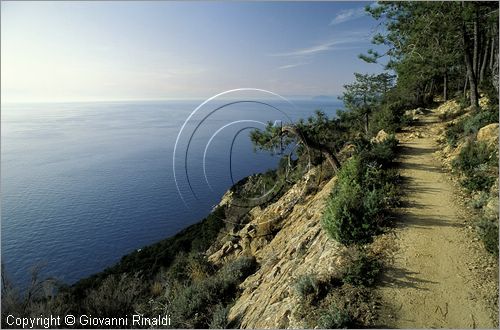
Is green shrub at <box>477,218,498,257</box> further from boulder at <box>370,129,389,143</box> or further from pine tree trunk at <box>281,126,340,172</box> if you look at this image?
boulder at <box>370,129,389,143</box>

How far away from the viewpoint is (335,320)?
19.4 ft

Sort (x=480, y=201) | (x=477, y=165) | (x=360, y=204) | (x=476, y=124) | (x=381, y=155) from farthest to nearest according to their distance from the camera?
(x=476, y=124) < (x=381, y=155) < (x=477, y=165) < (x=480, y=201) < (x=360, y=204)

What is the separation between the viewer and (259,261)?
46.4 ft

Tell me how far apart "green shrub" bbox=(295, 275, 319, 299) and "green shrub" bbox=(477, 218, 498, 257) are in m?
4.18

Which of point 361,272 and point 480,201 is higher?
point 480,201

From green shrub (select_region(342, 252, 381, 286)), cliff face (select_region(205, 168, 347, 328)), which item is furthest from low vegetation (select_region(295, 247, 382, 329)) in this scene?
cliff face (select_region(205, 168, 347, 328))

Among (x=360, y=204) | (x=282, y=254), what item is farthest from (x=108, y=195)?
(x=360, y=204)

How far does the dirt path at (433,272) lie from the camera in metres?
6.02

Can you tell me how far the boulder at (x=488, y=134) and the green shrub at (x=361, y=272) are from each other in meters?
8.94

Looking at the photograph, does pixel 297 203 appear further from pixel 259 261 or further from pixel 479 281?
pixel 479 281

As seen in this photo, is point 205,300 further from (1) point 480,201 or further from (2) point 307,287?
(1) point 480,201

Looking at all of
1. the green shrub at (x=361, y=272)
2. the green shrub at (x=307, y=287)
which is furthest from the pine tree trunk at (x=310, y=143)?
the green shrub at (x=307, y=287)

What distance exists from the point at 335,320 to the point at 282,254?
6.12m

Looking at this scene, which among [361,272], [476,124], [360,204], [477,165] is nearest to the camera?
[361,272]
